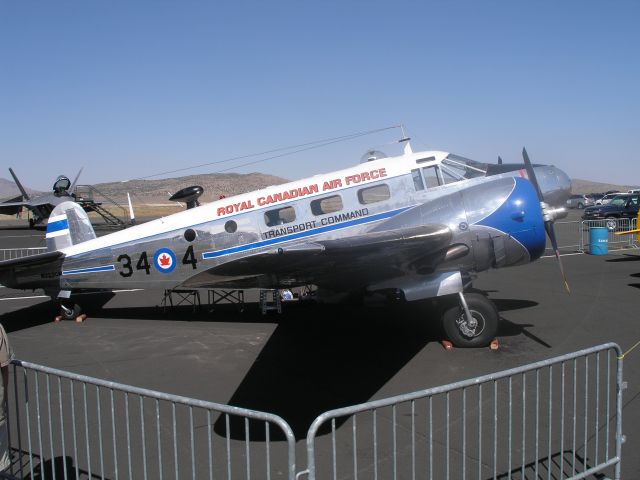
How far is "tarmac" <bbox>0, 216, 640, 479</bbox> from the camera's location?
7.14m

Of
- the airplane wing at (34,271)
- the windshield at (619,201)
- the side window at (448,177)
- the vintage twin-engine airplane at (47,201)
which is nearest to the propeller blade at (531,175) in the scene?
the side window at (448,177)

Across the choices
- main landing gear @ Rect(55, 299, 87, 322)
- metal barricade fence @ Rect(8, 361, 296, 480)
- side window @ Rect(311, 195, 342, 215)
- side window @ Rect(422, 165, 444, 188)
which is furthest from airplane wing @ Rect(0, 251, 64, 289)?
side window @ Rect(422, 165, 444, 188)

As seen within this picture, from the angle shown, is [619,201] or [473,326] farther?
[619,201]

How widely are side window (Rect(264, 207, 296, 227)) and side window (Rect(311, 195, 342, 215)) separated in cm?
42

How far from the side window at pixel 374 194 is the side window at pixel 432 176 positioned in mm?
Result: 724

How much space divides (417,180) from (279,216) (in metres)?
2.67

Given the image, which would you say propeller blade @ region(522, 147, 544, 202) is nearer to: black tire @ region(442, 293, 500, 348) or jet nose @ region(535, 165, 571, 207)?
jet nose @ region(535, 165, 571, 207)

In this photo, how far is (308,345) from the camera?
942cm

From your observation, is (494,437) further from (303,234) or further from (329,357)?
(303,234)

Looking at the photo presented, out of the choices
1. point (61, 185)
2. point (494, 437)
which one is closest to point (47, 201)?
point (61, 185)

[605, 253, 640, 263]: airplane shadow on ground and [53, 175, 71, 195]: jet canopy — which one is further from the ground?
[53, 175, 71, 195]: jet canopy

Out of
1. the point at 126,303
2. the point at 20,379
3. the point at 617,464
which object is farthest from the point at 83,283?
the point at 617,464

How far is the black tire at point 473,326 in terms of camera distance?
8680 mm

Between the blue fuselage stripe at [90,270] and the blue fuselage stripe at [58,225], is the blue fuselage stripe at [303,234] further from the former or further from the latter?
the blue fuselage stripe at [58,225]
